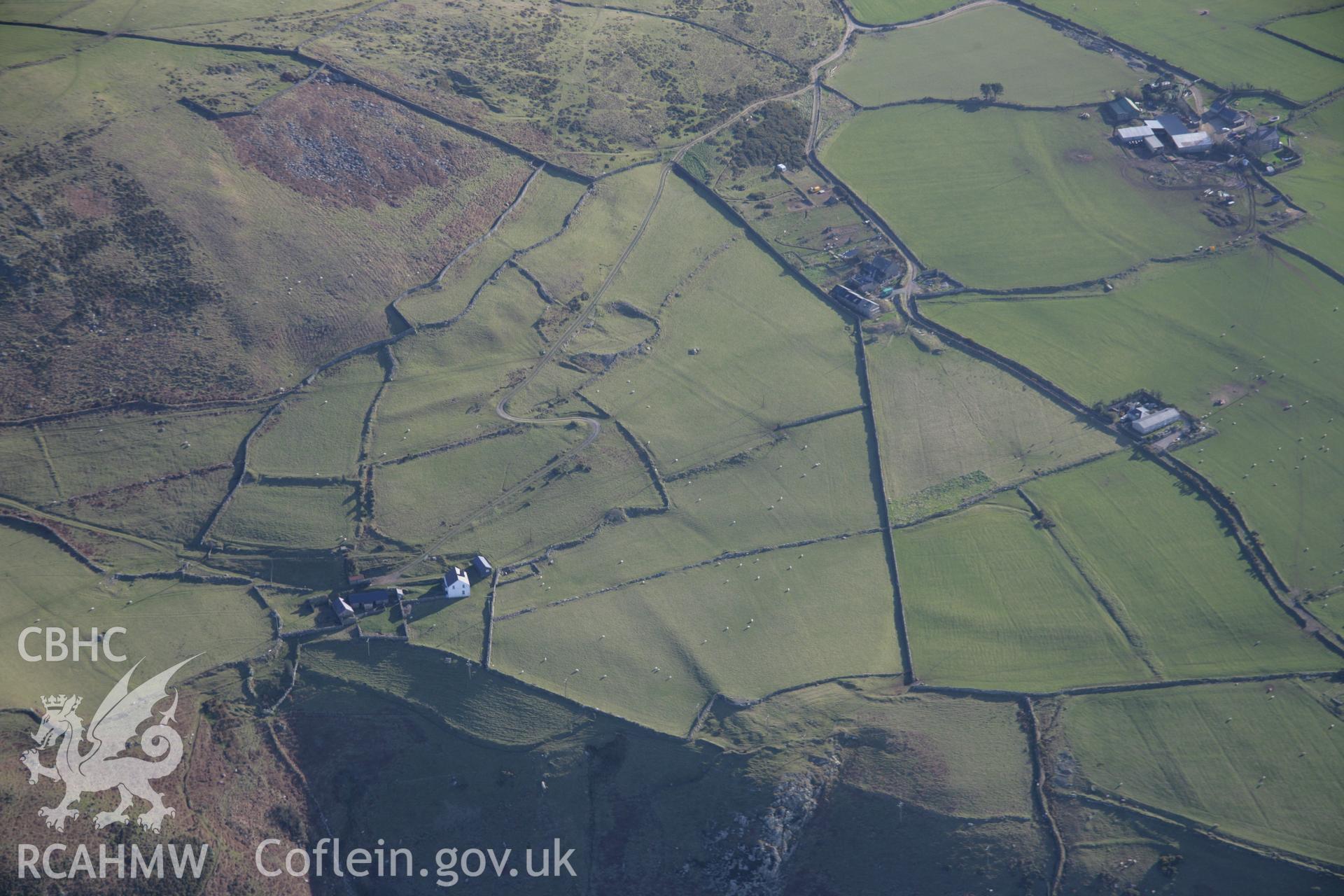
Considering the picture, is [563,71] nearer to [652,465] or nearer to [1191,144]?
[652,465]

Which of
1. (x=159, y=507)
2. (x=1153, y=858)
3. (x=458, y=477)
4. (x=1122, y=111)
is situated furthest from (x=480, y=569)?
(x=1122, y=111)

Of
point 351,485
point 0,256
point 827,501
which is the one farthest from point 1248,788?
point 0,256

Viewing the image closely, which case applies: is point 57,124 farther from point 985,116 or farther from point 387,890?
point 985,116

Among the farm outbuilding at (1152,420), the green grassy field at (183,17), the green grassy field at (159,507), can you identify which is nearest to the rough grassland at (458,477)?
the green grassy field at (159,507)

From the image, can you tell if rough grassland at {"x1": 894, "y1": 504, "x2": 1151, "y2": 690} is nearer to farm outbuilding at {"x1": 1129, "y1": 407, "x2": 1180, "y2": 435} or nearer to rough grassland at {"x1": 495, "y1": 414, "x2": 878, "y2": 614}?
rough grassland at {"x1": 495, "y1": 414, "x2": 878, "y2": 614}

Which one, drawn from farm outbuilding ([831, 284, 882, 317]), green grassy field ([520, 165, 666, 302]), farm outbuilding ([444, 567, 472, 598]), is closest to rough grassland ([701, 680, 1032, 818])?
farm outbuilding ([444, 567, 472, 598])

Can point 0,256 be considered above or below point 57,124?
below
